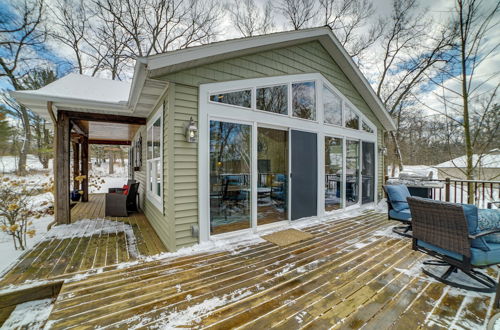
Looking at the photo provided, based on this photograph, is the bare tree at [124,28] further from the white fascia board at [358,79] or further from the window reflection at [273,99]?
the window reflection at [273,99]

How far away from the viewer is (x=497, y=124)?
6914 millimetres

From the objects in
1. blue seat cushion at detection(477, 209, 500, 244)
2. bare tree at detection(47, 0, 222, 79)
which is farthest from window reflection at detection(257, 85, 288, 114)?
bare tree at detection(47, 0, 222, 79)

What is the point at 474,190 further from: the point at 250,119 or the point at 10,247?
the point at 10,247

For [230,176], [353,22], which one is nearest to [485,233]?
[230,176]

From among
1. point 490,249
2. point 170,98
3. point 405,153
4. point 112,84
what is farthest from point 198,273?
point 405,153

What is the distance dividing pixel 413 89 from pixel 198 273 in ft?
45.8

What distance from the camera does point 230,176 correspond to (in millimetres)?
3877

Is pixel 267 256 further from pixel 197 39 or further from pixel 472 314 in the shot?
pixel 197 39

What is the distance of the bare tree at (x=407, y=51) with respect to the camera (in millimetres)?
9383

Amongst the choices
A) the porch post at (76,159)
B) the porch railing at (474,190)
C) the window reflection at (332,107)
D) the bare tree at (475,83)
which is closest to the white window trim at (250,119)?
the window reflection at (332,107)

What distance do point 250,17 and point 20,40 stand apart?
1078 centimetres

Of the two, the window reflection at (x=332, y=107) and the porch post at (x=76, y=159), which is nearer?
the window reflection at (x=332, y=107)

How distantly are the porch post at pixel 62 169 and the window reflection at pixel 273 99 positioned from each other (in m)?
4.38

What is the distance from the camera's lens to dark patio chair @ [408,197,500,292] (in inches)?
92.7
